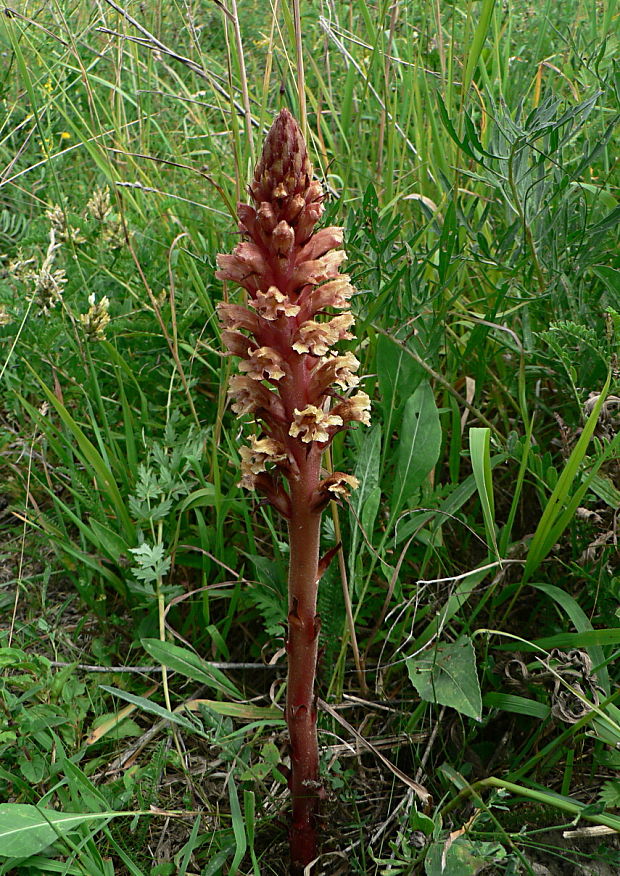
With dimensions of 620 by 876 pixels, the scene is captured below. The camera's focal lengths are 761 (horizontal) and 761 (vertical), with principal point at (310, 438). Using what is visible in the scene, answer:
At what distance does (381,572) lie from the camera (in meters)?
1.95

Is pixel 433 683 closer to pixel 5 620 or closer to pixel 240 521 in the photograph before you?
pixel 240 521

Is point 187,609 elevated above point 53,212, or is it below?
below

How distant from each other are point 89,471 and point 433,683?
1126mm

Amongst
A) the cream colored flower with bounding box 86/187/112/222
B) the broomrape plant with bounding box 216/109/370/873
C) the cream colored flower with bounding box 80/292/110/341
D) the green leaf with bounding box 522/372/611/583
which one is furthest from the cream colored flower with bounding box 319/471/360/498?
the cream colored flower with bounding box 86/187/112/222

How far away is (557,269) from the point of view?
1.85 m

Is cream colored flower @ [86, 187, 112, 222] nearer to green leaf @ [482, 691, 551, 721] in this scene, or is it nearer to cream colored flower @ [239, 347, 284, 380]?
cream colored flower @ [239, 347, 284, 380]

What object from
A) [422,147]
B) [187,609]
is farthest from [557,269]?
[187,609]

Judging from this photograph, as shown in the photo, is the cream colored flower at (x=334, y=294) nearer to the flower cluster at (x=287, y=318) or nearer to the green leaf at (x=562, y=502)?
the flower cluster at (x=287, y=318)

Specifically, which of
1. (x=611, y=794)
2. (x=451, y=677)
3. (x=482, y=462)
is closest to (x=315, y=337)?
(x=482, y=462)

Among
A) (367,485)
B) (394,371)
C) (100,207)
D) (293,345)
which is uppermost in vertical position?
(293,345)

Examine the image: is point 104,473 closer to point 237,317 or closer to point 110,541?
point 110,541

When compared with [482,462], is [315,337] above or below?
above

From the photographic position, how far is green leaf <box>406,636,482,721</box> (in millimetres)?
1557

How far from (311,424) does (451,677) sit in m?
0.68
